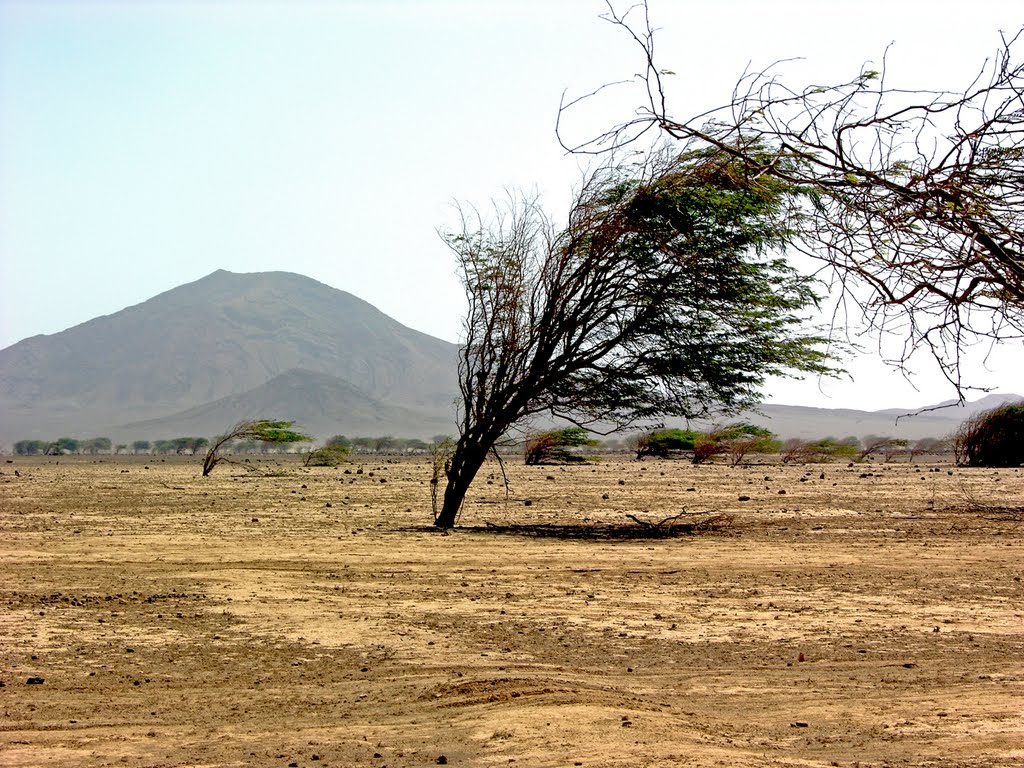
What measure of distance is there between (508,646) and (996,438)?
37.0 meters

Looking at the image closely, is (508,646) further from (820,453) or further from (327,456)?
(820,453)

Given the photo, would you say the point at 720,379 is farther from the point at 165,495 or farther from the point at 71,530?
the point at 165,495

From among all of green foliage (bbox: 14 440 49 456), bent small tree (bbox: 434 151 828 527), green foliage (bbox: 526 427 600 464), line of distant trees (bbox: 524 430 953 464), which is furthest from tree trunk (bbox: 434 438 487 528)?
green foliage (bbox: 14 440 49 456)

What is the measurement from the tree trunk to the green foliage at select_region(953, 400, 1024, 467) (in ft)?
92.4

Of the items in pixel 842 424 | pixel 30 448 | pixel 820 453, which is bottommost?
pixel 30 448

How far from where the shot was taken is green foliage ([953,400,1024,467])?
39781 millimetres

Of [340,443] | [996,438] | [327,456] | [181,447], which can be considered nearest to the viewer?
[996,438]

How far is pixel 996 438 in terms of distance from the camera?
4044 cm

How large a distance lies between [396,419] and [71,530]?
145m

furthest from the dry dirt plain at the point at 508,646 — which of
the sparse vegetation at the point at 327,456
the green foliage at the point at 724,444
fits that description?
the sparse vegetation at the point at 327,456

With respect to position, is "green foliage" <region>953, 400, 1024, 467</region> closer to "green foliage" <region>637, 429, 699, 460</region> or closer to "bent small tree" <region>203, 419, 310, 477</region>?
"green foliage" <region>637, 429, 699, 460</region>

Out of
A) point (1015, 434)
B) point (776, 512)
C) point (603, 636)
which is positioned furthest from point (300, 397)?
point (603, 636)

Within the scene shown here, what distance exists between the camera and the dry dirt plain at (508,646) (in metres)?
5.70

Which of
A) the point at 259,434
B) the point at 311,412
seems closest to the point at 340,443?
the point at 259,434
